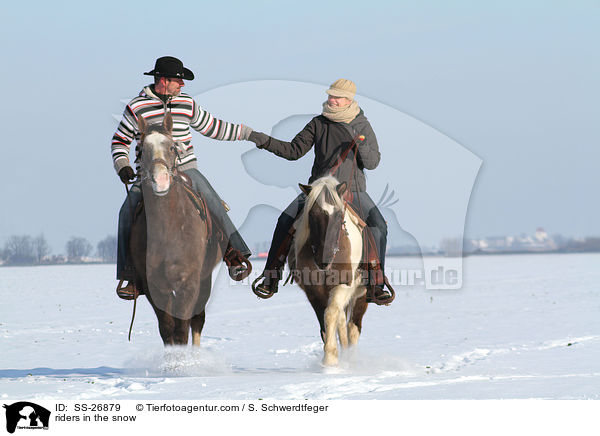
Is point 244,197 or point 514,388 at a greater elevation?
point 244,197

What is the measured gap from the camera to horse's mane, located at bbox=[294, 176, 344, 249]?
8.05 meters

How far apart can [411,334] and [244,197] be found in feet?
21.0

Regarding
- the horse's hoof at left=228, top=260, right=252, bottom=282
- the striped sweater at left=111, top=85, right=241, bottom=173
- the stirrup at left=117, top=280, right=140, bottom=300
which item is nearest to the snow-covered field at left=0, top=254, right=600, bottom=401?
the horse's hoof at left=228, top=260, right=252, bottom=282

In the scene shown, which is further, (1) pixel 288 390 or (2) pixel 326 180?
(2) pixel 326 180

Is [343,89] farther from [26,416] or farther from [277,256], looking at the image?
[26,416]

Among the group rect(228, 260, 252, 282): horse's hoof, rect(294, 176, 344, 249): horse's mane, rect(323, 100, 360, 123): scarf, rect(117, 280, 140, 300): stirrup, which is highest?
rect(323, 100, 360, 123): scarf

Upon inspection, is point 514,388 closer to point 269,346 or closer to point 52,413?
point 52,413

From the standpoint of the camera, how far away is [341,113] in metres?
8.72

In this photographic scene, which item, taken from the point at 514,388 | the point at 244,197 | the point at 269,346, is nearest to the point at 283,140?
the point at 244,197

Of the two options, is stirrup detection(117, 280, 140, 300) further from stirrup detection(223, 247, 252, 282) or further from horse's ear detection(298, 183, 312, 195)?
horse's ear detection(298, 183, 312, 195)

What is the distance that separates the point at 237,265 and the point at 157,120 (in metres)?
1.84

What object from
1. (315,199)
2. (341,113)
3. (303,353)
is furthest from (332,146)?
(303,353)

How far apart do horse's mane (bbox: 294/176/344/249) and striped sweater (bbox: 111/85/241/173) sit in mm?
1387

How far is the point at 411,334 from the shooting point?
1413 centimetres
